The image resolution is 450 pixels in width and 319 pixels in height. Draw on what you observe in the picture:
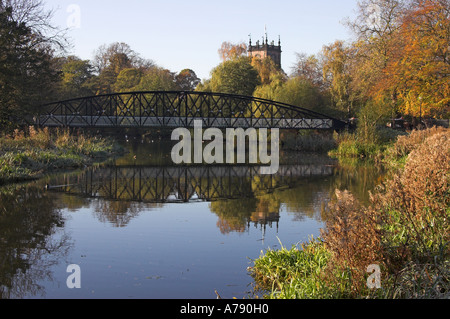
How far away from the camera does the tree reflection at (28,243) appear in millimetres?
7098

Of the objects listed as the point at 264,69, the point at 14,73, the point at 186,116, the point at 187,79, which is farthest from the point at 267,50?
the point at 14,73

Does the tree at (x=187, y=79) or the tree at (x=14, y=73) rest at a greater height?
the tree at (x=187, y=79)

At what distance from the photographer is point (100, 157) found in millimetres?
34094

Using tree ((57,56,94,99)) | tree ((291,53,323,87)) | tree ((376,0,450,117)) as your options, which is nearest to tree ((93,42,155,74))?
tree ((57,56,94,99))

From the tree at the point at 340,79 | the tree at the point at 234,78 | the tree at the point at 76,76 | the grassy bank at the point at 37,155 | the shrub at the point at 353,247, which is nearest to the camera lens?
the shrub at the point at 353,247

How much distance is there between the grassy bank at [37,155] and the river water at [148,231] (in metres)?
1.16

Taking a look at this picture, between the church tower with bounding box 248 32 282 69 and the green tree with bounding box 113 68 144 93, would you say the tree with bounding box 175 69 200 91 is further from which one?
the church tower with bounding box 248 32 282 69

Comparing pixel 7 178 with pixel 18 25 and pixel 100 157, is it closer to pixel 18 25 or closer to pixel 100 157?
pixel 18 25

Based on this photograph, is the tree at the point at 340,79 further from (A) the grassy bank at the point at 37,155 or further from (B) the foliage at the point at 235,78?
(A) the grassy bank at the point at 37,155

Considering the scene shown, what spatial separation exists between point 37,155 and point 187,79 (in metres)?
72.3

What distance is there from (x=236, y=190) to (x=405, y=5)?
108 feet

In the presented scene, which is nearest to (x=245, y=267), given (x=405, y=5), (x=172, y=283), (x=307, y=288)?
(x=172, y=283)
